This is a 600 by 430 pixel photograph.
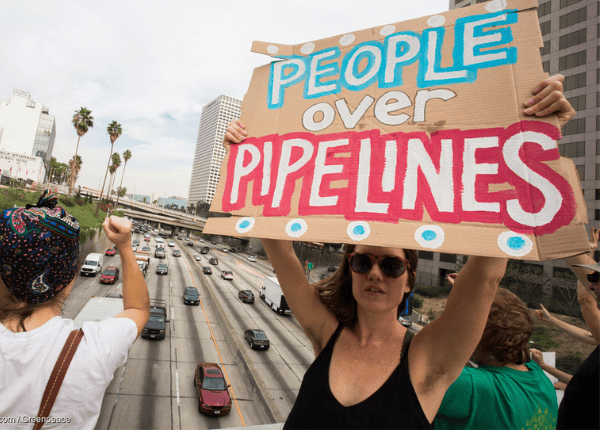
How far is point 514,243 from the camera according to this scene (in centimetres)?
148

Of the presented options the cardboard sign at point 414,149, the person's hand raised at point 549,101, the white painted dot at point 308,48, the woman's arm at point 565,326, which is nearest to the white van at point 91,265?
the cardboard sign at point 414,149

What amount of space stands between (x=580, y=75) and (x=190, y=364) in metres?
50.8

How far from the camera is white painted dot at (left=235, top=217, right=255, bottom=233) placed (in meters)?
1.94

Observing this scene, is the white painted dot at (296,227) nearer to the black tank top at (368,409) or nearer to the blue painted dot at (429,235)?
the blue painted dot at (429,235)

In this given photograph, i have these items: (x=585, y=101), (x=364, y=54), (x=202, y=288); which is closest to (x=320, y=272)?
(x=202, y=288)

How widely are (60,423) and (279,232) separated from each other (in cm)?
145

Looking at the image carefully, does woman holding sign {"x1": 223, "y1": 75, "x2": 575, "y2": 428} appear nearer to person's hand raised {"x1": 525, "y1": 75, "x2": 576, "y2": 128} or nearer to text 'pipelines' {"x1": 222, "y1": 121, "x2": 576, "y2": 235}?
person's hand raised {"x1": 525, "y1": 75, "x2": 576, "y2": 128}

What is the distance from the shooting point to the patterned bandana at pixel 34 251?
1.61m

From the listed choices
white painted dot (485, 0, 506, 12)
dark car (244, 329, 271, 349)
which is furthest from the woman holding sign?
dark car (244, 329, 271, 349)

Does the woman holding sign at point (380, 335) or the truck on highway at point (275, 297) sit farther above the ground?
the woman holding sign at point (380, 335)

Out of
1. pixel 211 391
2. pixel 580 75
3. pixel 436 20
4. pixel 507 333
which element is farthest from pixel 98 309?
pixel 580 75

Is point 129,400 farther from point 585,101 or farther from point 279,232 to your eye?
point 585,101

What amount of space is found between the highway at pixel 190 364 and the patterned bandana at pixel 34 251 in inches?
597

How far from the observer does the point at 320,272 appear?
58312 millimetres
